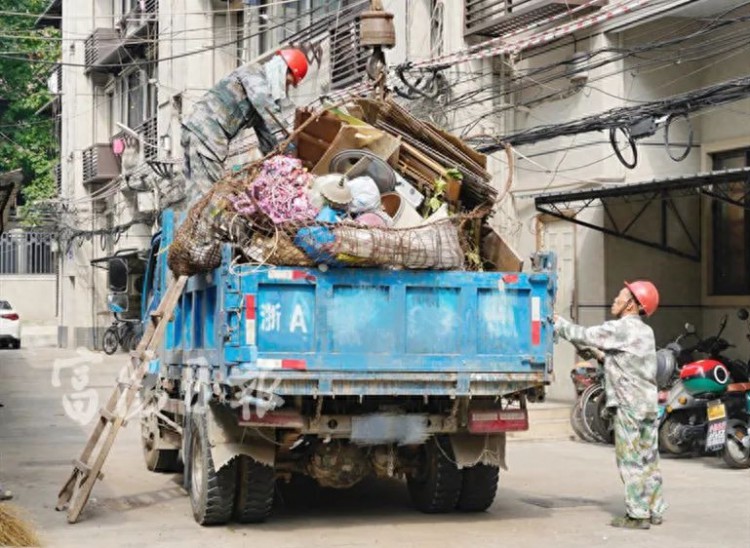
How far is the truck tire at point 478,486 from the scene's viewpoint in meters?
9.70

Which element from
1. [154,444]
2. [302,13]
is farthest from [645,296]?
[302,13]

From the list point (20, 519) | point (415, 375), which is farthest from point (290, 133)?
point (20, 519)

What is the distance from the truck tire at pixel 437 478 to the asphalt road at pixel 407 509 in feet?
0.38

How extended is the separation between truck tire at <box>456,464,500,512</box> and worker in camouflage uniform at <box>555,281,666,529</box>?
1009 mm

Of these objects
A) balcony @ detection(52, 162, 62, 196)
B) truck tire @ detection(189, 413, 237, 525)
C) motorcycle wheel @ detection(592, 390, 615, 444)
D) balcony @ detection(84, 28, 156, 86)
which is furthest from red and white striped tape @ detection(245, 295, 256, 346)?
balcony @ detection(52, 162, 62, 196)

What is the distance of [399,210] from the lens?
916cm

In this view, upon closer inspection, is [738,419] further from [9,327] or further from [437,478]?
[9,327]

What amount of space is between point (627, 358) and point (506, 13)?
8.85m

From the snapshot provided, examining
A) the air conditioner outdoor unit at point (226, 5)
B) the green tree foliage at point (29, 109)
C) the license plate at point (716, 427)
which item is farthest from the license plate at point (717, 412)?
the green tree foliage at point (29, 109)

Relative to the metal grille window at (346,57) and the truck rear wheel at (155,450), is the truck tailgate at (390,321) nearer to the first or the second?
the truck rear wheel at (155,450)

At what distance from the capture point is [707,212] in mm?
16156

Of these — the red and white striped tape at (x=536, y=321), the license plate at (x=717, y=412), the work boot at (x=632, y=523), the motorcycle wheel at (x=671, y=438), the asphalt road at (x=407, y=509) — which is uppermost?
the red and white striped tape at (x=536, y=321)

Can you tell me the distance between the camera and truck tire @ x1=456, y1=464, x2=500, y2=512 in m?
9.70

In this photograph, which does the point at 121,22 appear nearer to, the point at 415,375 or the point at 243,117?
the point at 243,117
